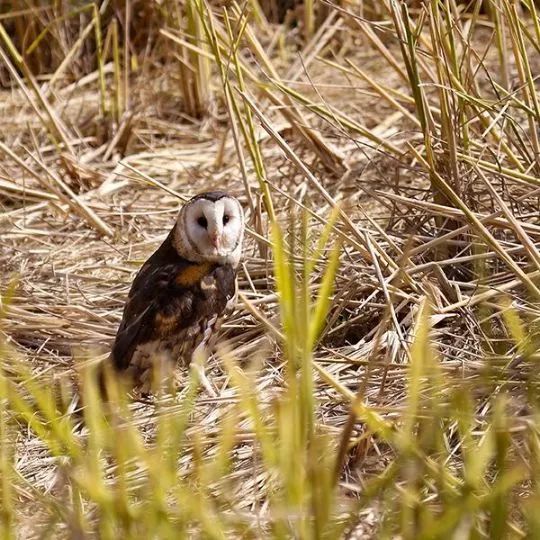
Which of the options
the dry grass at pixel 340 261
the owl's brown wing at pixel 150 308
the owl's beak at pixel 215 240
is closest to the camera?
the dry grass at pixel 340 261

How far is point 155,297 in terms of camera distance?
3.16m

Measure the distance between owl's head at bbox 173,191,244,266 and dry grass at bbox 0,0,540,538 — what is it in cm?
14

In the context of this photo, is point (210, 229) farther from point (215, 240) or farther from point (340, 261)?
point (340, 261)

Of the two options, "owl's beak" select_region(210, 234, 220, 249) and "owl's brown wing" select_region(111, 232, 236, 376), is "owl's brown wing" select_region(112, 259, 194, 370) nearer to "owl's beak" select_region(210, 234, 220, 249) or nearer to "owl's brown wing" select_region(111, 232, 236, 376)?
"owl's brown wing" select_region(111, 232, 236, 376)

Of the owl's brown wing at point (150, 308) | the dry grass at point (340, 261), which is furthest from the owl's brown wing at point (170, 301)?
the dry grass at point (340, 261)

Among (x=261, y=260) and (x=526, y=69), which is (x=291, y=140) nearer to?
(x=261, y=260)

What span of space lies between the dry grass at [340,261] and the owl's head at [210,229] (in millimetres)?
140

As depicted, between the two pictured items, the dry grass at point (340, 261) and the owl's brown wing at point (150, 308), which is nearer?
the dry grass at point (340, 261)

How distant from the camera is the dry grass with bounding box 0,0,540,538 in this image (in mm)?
1949

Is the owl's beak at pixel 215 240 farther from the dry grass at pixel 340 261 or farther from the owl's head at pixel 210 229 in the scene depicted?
the dry grass at pixel 340 261

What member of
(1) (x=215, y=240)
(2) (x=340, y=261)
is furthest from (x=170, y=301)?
(2) (x=340, y=261)

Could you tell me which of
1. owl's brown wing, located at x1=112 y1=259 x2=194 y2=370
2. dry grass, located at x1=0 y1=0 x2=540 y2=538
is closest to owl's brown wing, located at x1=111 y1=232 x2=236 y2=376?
owl's brown wing, located at x1=112 y1=259 x2=194 y2=370

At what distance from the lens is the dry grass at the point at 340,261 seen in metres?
1.95

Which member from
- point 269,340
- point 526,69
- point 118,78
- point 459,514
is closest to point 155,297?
point 269,340
